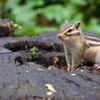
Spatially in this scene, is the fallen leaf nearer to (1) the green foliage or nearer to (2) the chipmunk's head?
(2) the chipmunk's head

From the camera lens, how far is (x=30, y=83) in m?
3.78

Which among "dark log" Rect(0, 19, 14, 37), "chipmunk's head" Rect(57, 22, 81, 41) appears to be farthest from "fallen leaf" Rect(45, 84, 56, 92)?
"dark log" Rect(0, 19, 14, 37)

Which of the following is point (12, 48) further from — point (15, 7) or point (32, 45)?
point (15, 7)

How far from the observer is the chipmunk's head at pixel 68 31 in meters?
4.36

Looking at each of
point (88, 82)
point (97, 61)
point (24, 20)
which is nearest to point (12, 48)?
point (97, 61)

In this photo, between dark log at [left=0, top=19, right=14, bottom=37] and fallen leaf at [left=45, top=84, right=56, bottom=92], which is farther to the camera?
dark log at [left=0, top=19, right=14, bottom=37]

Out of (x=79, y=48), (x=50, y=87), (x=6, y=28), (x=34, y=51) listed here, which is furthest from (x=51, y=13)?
(x=50, y=87)

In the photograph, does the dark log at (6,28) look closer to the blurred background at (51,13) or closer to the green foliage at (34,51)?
the green foliage at (34,51)

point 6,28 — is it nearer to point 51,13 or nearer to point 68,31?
point 68,31

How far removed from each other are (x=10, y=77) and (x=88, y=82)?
2.05 ft

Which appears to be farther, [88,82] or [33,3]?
[33,3]

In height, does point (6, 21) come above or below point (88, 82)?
above

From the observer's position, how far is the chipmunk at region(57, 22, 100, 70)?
4.46 m

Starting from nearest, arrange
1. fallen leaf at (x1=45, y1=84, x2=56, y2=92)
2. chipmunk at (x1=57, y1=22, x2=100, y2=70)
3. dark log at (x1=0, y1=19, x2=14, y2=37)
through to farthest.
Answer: fallen leaf at (x1=45, y1=84, x2=56, y2=92) < chipmunk at (x1=57, y1=22, x2=100, y2=70) < dark log at (x1=0, y1=19, x2=14, y2=37)
